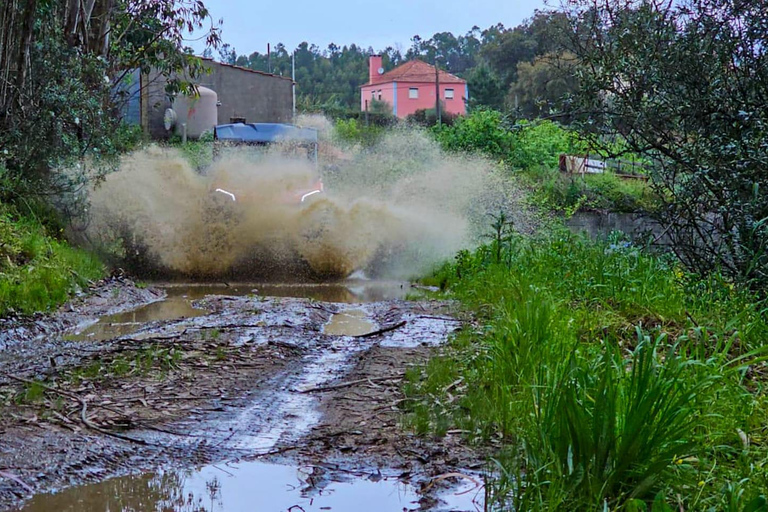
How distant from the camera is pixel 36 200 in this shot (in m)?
15.4

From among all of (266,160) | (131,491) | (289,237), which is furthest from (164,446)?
(266,160)

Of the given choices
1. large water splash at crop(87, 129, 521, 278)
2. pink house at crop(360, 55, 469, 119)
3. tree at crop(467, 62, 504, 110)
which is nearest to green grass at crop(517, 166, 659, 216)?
large water splash at crop(87, 129, 521, 278)

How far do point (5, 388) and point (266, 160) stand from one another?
524 inches

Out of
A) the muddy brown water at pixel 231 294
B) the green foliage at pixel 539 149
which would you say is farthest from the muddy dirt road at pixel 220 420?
the green foliage at pixel 539 149

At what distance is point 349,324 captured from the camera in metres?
11.2

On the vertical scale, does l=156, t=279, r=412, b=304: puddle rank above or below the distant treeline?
below

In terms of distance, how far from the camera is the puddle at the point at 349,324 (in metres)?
10.5

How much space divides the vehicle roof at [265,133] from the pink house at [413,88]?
2194 inches

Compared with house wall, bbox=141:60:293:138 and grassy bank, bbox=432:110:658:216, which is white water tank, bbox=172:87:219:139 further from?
grassy bank, bbox=432:110:658:216

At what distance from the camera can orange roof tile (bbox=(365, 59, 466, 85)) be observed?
3088 inches

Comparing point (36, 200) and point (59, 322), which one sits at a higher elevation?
point (36, 200)

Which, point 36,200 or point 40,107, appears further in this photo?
point 36,200

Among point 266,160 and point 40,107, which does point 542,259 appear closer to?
point 40,107

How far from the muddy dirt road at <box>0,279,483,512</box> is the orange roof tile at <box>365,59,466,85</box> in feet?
224
